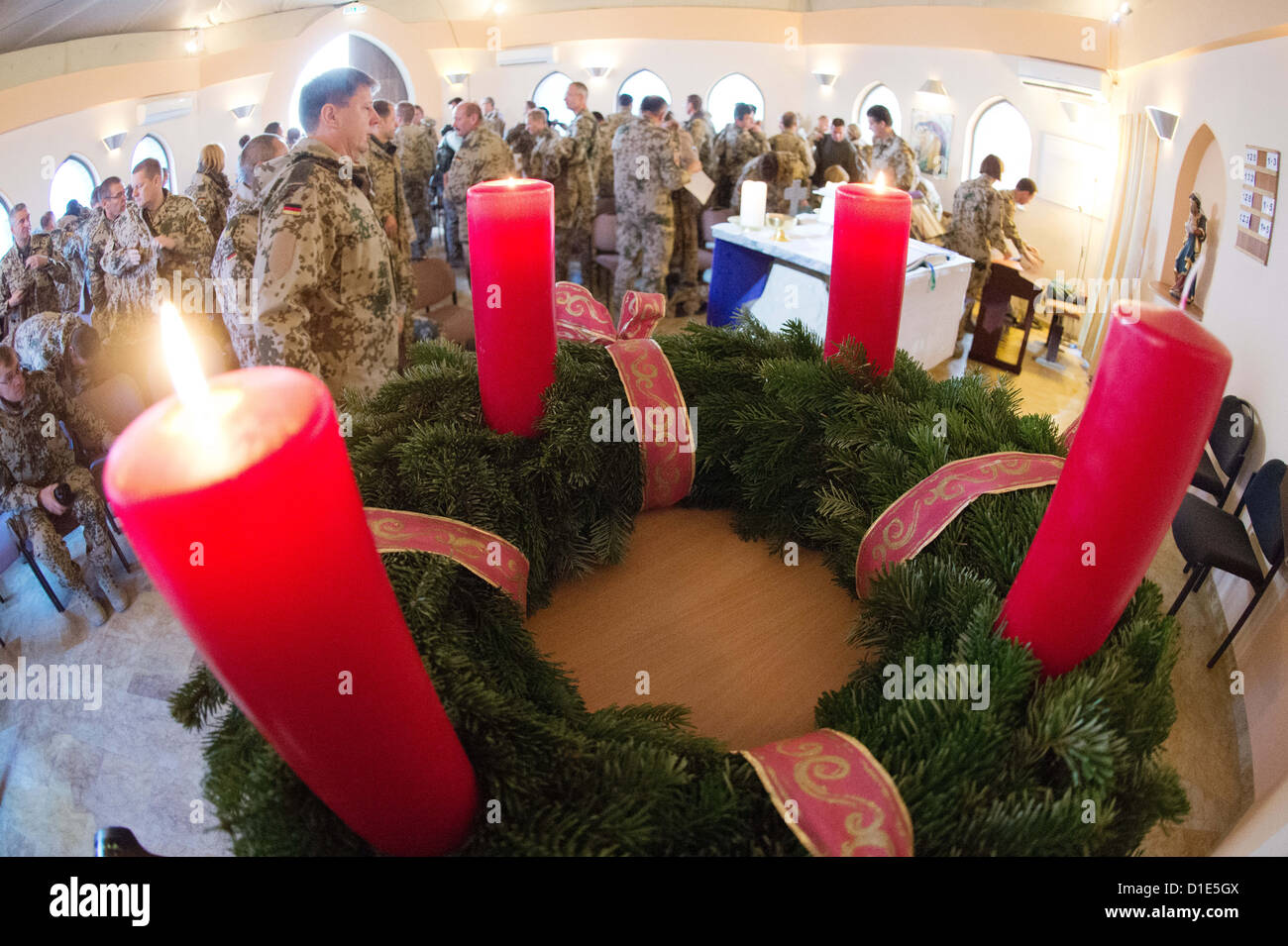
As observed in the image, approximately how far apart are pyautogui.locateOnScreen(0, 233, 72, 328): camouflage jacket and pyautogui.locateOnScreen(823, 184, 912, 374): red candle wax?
2553mm

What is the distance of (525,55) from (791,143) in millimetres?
2986

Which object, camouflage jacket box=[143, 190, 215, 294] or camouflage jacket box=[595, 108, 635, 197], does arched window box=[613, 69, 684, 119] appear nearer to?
camouflage jacket box=[595, 108, 635, 197]

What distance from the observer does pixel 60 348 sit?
2.89 m

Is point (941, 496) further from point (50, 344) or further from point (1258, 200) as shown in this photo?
point (1258, 200)

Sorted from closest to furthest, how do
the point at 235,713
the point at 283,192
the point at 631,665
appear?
the point at 235,713
the point at 631,665
the point at 283,192

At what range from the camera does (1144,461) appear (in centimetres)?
62

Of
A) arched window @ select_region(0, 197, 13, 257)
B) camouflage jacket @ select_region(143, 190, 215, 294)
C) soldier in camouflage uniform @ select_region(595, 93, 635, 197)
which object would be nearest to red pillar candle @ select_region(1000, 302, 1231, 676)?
arched window @ select_region(0, 197, 13, 257)

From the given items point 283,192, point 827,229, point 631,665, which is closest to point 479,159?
point 827,229

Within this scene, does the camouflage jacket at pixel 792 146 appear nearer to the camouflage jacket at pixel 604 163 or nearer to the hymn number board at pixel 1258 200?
the camouflage jacket at pixel 604 163

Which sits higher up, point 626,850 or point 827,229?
point 827,229

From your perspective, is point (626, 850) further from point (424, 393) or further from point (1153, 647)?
point (424, 393)

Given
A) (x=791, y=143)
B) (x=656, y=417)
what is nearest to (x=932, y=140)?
(x=791, y=143)

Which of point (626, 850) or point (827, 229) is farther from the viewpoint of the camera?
point (827, 229)
